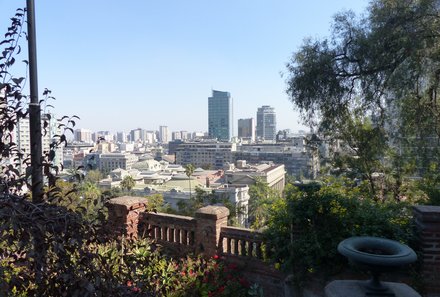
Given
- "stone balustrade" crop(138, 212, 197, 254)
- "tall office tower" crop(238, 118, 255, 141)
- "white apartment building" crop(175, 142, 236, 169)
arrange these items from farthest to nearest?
"tall office tower" crop(238, 118, 255, 141)
"white apartment building" crop(175, 142, 236, 169)
"stone balustrade" crop(138, 212, 197, 254)

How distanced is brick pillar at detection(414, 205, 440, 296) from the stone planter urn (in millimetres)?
1117

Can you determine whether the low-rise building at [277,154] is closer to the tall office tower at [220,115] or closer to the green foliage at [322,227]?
the tall office tower at [220,115]

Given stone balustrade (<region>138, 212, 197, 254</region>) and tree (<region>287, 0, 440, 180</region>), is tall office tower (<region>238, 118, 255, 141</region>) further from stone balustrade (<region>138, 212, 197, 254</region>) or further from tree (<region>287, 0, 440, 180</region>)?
stone balustrade (<region>138, 212, 197, 254</region>)

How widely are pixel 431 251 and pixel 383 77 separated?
5.35 meters

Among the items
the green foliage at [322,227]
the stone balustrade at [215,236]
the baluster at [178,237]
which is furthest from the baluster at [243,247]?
the baluster at [178,237]

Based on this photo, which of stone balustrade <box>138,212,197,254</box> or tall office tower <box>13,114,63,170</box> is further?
stone balustrade <box>138,212,197,254</box>

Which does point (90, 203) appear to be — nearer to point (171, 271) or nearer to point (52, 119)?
point (52, 119)

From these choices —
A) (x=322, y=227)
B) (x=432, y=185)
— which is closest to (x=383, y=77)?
(x=432, y=185)

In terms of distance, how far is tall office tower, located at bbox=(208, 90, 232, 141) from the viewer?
550 ft

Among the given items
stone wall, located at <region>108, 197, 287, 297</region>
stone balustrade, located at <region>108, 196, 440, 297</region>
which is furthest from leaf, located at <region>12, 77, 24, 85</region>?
stone wall, located at <region>108, 197, 287, 297</region>

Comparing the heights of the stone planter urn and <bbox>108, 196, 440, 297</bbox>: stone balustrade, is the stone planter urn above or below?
above

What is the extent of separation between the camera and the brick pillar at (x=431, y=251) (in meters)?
4.34

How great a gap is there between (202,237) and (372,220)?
2.87 meters

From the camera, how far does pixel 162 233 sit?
6781 mm
